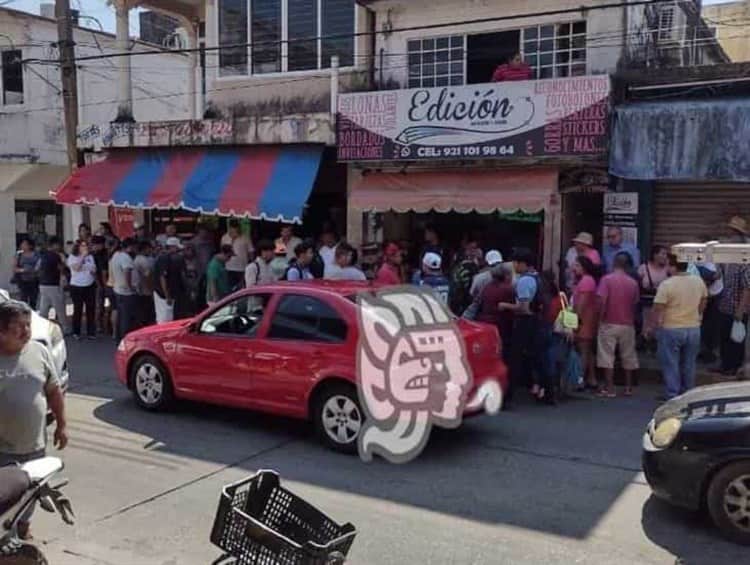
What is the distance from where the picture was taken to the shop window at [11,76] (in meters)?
21.3

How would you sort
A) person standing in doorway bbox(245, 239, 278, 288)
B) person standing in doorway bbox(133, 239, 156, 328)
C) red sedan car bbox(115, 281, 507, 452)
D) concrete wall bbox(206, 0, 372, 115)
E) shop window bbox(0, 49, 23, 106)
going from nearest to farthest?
red sedan car bbox(115, 281, 507, 452) < person standing in doorway bbox(245, 239, 278, 288) < person standing in doorway bbox(133, 239, 156, 328) < concrete wall bbox(206, 0, 372, 115) < shop window bbox(0, 49, 23, 106)

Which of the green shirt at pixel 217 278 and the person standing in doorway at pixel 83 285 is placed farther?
the person standing in doorway at pixel 83 285

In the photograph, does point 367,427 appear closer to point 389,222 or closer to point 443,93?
point 443,93

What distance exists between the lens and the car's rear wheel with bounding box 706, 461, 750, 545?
4.93 metres

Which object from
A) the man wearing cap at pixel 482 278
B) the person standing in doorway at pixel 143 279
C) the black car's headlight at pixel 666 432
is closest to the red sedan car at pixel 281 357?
the black car's headlight at pixel 666 432

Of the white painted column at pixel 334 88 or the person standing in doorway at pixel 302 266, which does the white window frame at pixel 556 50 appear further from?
the person standing in doorway at pixel 302 266

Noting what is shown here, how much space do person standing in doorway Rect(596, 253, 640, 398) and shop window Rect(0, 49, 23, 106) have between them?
18210mm

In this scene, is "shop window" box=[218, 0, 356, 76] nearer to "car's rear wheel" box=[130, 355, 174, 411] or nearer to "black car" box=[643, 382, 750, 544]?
"car's rear wheel" box=[130, 355, 174, 411]

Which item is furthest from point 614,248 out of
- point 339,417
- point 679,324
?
point 339,417

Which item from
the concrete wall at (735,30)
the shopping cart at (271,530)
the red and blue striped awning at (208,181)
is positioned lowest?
the shopping cart at (271,530)

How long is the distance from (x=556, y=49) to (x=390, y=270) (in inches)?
217

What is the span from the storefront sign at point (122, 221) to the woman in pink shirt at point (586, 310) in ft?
34.9

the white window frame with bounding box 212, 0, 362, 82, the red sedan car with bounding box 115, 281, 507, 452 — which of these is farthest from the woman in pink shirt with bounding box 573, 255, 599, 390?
the white window frame with bounding box 212, 0, 362, 82

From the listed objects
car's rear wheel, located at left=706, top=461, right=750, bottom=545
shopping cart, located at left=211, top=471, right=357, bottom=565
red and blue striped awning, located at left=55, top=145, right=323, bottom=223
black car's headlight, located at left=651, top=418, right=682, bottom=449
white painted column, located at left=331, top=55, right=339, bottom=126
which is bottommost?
car's rear wheel, located at left=706, top=461, right=750, bottom=545
